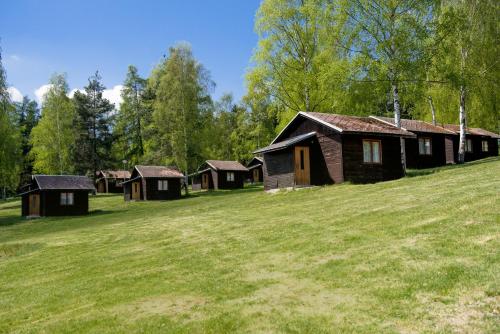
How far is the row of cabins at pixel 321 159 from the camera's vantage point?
25.8 m

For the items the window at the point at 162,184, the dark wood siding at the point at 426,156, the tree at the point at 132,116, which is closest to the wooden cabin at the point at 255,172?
the tree at the point at 132,116

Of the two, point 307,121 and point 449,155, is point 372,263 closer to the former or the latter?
point 307,121

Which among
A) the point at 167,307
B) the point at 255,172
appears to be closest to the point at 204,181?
the point at 255,172

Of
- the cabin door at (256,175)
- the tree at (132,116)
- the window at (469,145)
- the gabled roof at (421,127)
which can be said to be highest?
the tree at (132,116)

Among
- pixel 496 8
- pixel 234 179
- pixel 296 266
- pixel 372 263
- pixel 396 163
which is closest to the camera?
pixel 372 263

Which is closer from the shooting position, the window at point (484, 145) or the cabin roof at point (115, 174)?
the window at point (484, 145)

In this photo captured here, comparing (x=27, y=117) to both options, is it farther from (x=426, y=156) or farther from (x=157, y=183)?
(x=426, y=156)

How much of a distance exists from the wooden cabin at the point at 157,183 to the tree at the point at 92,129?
38.4 feet

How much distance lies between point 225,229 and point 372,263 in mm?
7667

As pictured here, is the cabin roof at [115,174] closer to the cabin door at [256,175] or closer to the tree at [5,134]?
the tree at [5,134]

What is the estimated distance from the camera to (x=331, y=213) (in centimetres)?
1458

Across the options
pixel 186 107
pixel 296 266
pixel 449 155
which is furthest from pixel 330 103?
pixel 296 266

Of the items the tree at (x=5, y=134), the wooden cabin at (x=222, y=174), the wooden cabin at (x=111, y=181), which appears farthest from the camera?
the wooden cabin at (x=111, y=181)

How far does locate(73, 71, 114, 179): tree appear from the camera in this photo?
2189 inches
